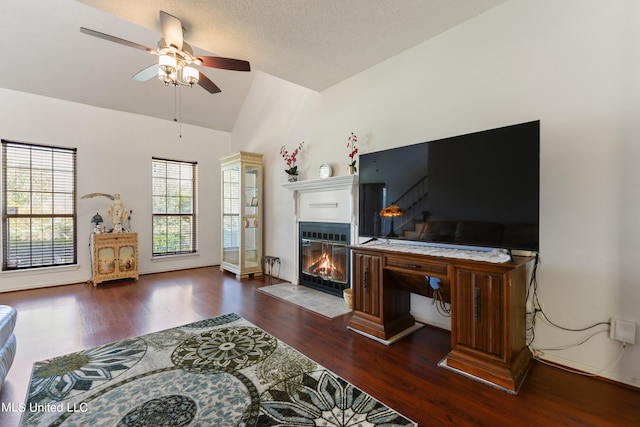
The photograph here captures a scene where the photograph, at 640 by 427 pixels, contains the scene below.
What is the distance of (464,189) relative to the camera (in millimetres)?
2355

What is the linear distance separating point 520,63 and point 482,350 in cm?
232

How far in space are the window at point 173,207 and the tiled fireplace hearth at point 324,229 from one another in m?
2.69

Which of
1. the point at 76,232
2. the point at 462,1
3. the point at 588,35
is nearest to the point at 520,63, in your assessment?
the point at 588,35

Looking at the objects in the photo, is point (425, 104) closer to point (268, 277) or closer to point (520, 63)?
point (520, 63)

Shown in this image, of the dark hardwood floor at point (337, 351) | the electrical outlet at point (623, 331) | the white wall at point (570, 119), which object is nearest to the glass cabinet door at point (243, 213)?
the dark hardwood floor at point (337, 351)

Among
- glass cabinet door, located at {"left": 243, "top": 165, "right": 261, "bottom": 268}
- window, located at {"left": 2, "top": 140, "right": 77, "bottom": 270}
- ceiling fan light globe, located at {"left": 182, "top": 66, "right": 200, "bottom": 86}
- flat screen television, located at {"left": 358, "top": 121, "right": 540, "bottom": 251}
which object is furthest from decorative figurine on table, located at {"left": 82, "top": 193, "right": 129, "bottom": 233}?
flat screen television, located at {"left": 358, "top": 121, "right": 540, "bottom": 251}

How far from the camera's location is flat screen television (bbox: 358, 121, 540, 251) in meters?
2.04

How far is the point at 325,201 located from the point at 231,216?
2339 mm

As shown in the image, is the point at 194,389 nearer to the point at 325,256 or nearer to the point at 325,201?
the point at 325,256

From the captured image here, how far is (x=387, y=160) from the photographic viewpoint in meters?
2.94

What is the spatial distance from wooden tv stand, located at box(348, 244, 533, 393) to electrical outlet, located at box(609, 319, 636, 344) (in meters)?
0.51

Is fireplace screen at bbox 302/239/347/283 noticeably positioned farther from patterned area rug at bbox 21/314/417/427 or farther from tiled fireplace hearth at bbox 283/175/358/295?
patterned area rug at bbox 21/314/417/427

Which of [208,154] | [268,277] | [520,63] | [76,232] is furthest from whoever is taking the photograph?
[208,154]

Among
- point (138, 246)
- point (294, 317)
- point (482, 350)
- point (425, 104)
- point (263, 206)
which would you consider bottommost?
point (294, 317)
